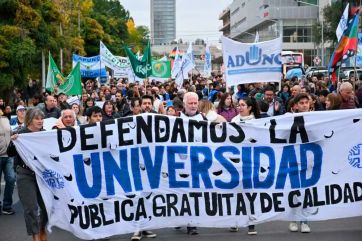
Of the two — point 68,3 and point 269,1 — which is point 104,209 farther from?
point 269,1

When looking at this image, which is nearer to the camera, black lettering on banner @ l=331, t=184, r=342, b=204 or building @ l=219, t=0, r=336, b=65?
black lettering on banner @ l=331, t=184, r=342, b=204

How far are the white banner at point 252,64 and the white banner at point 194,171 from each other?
15.7ft

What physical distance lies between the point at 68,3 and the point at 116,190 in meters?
37.2

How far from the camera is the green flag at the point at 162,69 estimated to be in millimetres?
27688

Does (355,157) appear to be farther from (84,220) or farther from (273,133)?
(84,220)

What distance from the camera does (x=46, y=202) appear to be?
7.27 m

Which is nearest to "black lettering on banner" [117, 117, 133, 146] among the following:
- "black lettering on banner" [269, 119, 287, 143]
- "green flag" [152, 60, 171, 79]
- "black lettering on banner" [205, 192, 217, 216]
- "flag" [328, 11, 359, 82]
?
"black lettering on banner" [205, 192, 217, 216]

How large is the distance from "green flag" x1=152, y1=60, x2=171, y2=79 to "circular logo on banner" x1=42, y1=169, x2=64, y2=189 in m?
20.4

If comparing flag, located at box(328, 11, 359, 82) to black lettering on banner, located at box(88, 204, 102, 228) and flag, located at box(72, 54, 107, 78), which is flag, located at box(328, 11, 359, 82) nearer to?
black lettering on banner, located at box(88, 204, 102, 228)

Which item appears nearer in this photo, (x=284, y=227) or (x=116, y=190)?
(x=116, y=190)

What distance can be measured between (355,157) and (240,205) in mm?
1403

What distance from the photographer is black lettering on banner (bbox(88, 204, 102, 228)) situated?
7320mm

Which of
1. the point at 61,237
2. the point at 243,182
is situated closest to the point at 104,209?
the point at 61,237

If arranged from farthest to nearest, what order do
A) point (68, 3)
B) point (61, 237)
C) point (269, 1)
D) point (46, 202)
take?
point (269, 1) < point (68, 3) < point (61, 237) < point (46, 202)
